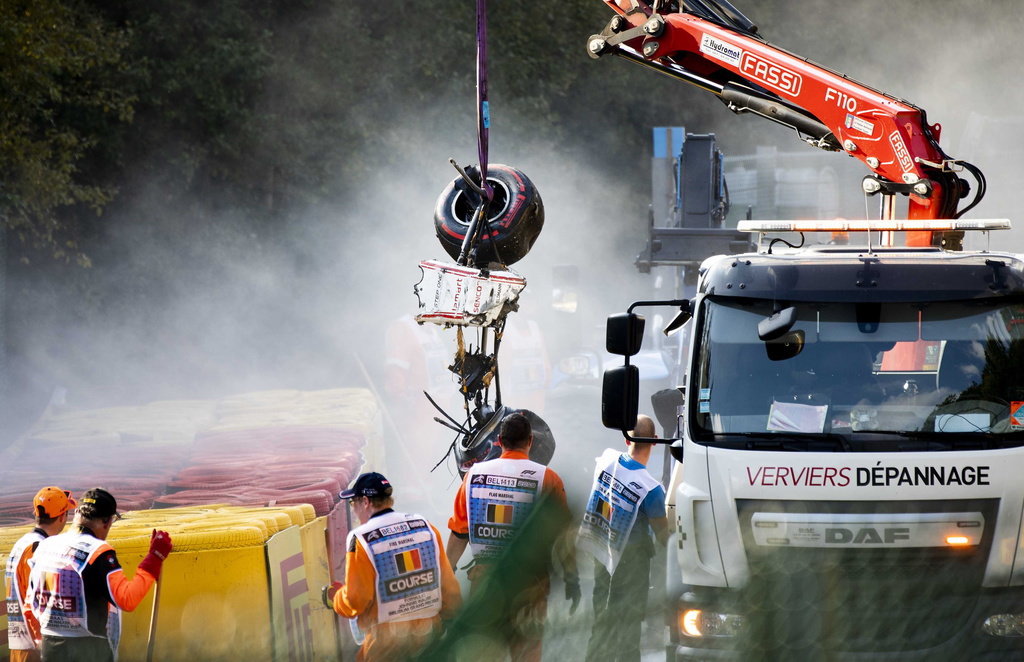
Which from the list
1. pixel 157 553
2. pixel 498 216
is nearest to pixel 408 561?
pixel 157 553

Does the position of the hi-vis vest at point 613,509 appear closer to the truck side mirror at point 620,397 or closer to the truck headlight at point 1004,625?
the truck side mirror at point 620,397

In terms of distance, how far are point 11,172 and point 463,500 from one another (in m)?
10.8

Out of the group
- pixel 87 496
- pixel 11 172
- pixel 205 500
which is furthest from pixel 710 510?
pixel 11 172

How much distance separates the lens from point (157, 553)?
17.5 feet

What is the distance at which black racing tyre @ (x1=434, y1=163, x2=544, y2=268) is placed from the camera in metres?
7.44

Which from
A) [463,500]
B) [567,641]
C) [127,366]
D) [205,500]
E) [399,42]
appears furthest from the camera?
[399,42]

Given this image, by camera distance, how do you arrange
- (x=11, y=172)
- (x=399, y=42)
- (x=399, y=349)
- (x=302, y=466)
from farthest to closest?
1. (x=399, y=42)
2. (x=399, y=349)
3. (x=11, y=172)
4. (x=302, y=466)

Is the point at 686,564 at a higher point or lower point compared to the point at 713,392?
lower

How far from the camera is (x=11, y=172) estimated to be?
47.5ft

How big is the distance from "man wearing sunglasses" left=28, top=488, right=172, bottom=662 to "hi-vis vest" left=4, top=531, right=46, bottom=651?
1.14 ft

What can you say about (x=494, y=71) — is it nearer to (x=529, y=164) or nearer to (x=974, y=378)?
(x=529, y=164)

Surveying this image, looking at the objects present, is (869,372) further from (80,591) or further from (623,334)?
(80,591)

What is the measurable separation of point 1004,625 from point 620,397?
195 cm

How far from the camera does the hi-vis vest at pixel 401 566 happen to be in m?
5.21
